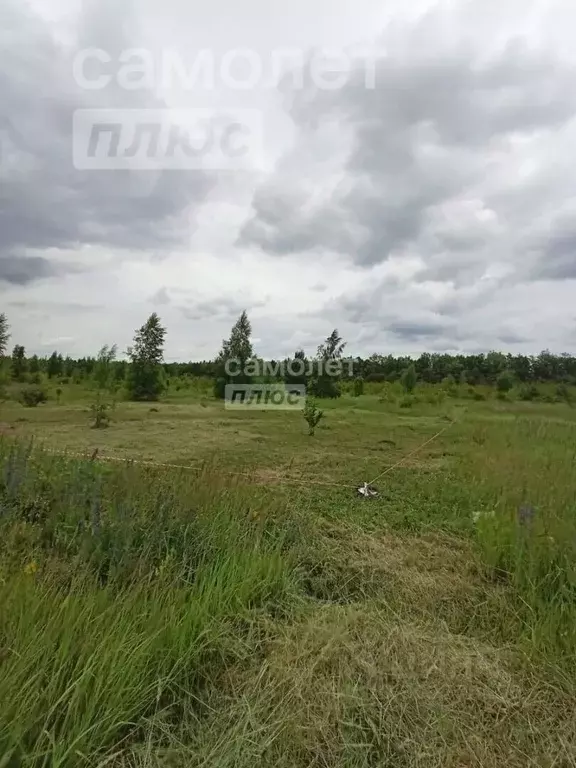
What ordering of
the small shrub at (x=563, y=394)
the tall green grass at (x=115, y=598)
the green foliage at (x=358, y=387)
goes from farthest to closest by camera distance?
the green foliage at (x=358, y=387) < the small shrub at (x=563, y=394) < the tall green grass at (x=115, y=598)

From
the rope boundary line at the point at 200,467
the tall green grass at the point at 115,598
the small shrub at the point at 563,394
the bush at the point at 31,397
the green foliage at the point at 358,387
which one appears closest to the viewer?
the tall green grass at the point at 115,598

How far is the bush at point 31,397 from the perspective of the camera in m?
10.3

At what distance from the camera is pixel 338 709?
1418mm

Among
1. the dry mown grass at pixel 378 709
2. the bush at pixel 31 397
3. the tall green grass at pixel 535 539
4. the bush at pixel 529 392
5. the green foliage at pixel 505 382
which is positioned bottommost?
the dry mown grass at pixel 378 709

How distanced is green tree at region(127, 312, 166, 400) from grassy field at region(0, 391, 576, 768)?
10995 millimetres

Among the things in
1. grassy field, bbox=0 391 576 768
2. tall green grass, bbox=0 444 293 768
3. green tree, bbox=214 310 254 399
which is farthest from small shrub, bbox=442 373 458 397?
tall green grass, bbox=0 444 293 768

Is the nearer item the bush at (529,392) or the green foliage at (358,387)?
the bush at (529,392)

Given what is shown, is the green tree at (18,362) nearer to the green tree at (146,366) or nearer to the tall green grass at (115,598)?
the green tree at (146,366)

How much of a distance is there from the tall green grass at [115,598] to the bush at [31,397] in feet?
27.9

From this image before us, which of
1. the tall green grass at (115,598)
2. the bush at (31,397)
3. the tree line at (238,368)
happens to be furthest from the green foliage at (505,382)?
the tall green grass at (115,598)

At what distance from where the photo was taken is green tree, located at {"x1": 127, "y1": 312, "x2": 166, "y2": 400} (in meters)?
14.2

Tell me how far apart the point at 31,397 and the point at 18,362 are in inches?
308

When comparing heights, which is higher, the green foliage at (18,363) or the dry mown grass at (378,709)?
the green foliage at (18,363)

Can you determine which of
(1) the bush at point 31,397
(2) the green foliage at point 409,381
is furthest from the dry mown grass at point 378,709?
(2) the green foliage at point 409,381
